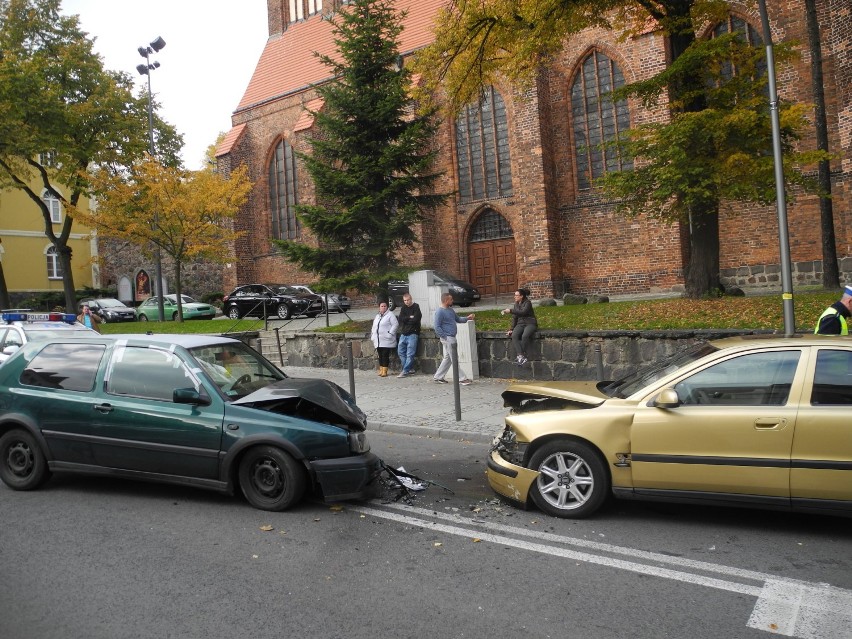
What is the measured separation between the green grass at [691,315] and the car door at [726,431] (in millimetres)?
6729

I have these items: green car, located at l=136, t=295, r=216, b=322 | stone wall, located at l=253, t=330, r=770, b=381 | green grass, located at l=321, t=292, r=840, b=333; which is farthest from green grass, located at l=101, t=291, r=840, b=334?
green car, located at l=136, t=295, r=216, b=322

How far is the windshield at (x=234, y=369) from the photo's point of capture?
5.96 metres

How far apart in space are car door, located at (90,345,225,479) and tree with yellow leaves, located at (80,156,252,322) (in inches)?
766

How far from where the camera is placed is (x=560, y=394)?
→ 5621 millimetres

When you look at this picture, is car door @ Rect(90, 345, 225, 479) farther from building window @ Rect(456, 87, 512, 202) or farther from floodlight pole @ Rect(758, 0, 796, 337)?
building window @ Rect(456, 87, 512, 202)

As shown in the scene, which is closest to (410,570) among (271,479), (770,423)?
(271,479)

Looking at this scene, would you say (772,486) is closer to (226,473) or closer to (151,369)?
(226,473)

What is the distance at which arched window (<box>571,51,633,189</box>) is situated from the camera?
25016 millimetres

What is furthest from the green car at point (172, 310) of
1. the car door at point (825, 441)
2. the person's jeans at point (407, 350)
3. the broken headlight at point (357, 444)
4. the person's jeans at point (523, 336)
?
the car door at point (825, 441)

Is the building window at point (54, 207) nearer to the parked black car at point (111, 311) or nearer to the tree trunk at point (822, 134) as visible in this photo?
the parked black car at point (111, 311)

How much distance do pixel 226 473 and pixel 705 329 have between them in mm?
8293

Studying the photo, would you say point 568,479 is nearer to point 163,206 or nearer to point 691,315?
point 691,315

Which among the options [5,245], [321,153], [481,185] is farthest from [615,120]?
[5,245]

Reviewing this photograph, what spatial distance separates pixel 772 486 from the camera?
4719mm
